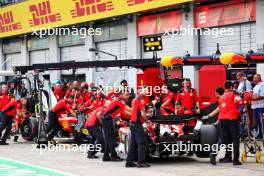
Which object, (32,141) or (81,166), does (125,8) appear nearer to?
(32,141)

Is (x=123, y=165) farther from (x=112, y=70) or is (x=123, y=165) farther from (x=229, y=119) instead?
(x=112, y=70)

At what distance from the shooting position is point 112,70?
26000 mm

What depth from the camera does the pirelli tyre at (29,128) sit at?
18.0 meters

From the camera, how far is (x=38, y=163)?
13.2 meters

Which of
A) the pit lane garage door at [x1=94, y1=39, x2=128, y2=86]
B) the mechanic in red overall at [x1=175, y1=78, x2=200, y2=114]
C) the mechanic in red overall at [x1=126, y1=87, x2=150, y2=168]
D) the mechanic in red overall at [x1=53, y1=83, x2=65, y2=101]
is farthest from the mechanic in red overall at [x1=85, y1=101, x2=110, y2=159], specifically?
the pit lane garage door at [x1=94, y1=39, x2=128, y2=86]

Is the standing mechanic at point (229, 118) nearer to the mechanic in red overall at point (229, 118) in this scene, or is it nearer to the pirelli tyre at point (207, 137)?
the mechanic in red overall at point (229, 118)

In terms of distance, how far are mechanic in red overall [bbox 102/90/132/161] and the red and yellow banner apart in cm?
768

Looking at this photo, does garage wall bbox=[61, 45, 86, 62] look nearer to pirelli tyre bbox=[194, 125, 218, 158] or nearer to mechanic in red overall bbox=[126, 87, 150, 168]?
pirelli tyre bbox=[194, 125, 218, 158]

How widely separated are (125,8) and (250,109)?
29.6 feet

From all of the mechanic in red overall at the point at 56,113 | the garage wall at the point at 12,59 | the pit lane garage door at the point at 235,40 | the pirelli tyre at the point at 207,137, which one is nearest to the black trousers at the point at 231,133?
the pirelli tyre at the point at 207,137

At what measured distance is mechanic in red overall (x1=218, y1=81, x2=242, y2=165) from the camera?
1230 centimetres

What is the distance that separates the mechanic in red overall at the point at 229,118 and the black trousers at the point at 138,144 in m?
1.68

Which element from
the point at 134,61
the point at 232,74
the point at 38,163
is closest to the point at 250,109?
the point at 232,74

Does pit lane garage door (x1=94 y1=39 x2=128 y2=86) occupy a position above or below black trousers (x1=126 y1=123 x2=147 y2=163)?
above
